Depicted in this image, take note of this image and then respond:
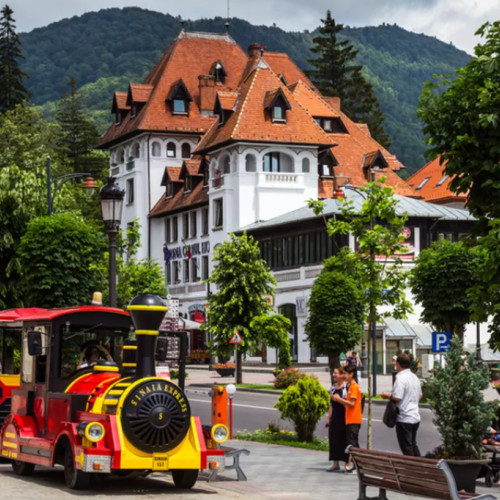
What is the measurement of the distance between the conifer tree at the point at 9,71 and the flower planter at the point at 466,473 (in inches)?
3431

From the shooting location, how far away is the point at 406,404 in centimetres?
1781

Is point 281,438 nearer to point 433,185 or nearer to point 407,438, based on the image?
point 407,438

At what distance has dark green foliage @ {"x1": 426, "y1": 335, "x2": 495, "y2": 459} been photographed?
1495cm

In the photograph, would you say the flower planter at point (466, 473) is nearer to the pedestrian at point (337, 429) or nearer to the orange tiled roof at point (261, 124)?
the pedestrian at point (337, 429)

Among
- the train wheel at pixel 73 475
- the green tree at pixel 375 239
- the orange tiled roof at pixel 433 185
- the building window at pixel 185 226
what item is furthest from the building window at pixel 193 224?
the train wheel at pixel 73 475

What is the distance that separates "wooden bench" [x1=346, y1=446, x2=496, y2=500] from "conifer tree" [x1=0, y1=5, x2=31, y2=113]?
8727cm

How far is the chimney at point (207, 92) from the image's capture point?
92062 mm

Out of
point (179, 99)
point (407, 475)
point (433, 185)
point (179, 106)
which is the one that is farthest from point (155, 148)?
point (407, 475)

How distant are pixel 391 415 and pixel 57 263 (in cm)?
2313

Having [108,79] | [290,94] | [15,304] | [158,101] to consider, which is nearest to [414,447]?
[15,304]

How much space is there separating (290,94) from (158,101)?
43.4 ft

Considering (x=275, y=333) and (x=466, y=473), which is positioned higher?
(x=275, y=333)

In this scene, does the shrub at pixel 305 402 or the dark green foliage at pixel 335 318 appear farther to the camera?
the dark green foliage at pixel 335 318

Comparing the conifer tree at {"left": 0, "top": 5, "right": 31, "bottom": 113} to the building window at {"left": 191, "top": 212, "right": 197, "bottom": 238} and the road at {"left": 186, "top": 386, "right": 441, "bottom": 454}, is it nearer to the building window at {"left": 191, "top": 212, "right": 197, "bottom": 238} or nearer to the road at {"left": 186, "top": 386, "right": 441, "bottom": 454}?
the building window at {"left": 191, "top": 212, "right": 197, "bottom": 238}
